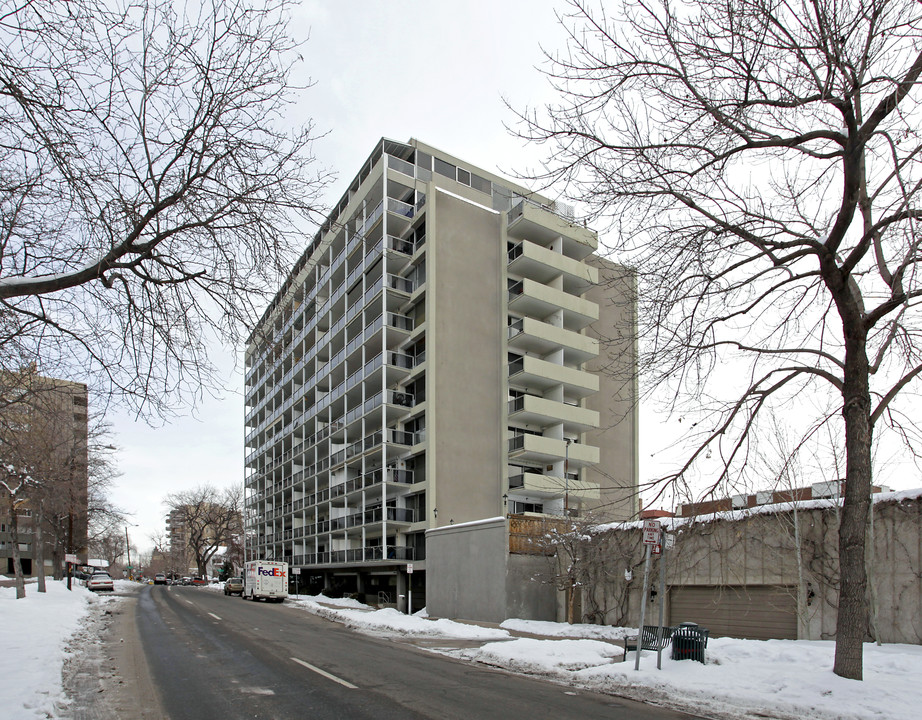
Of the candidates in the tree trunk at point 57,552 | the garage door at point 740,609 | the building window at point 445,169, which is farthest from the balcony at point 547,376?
the tree trunk at point 57,552

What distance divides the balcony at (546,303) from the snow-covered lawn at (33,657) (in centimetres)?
2775

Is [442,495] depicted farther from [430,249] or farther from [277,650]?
[277,650]

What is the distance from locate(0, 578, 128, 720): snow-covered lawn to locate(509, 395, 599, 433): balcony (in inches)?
953

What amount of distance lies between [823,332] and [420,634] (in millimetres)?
16033

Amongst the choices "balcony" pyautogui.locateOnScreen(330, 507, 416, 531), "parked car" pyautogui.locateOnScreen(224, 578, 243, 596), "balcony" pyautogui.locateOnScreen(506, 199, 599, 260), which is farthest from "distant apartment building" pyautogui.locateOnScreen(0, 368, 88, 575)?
"balcony" pyautogui.locateOnScreen(506, 199, 599, 260)

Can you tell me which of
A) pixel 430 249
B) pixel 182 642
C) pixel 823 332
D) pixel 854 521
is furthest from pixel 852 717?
pixel 430 249

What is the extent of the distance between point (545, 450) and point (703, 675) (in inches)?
1091

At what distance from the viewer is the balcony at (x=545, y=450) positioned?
38.8 m

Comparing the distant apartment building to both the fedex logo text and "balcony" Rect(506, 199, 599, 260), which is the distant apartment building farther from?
"balcony" Rect(506, 199, 599, 260)

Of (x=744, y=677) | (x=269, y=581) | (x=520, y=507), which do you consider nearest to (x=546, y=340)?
(x=520, y=507)

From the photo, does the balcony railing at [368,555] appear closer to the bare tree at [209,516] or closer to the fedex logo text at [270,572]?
the fedex logo text at [270,572]

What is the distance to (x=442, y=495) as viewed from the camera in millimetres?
37281

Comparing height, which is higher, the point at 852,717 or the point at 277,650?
the point at 852,717

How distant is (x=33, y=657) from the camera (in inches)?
481
